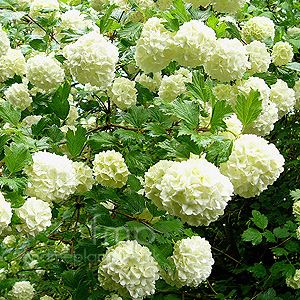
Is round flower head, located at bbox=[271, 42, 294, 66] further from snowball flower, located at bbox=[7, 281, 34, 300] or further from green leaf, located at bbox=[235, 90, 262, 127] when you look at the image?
snowball flower, located at bbox=[7, 281, 34, 300]

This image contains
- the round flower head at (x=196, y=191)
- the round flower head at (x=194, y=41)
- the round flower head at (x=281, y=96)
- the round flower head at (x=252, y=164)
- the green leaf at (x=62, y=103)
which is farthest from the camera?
the round flower head at (x=281, y=96)

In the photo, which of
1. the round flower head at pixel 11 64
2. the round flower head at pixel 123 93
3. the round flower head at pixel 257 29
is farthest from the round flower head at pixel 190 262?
the round flower head at pixel 11 64

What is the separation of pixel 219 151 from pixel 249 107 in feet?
0.79

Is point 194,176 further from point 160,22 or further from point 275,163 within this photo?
point 160,22

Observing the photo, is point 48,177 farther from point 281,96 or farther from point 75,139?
point 281,96

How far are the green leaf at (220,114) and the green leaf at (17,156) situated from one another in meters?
0.74

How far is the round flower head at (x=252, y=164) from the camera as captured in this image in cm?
140

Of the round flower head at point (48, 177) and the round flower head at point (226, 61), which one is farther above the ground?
the round flower head at point (226, 61)

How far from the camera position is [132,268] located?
1599mm

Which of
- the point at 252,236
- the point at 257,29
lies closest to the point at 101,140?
the point at 257,29

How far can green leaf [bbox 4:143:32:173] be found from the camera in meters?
1.44

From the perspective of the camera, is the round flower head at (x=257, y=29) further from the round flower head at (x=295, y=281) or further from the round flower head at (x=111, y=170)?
the round flower head at (x=295, y=281)

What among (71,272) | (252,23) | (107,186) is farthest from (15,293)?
(252,23)

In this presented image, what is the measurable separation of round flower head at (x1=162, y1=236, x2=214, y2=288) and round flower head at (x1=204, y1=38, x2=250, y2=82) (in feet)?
2.75
